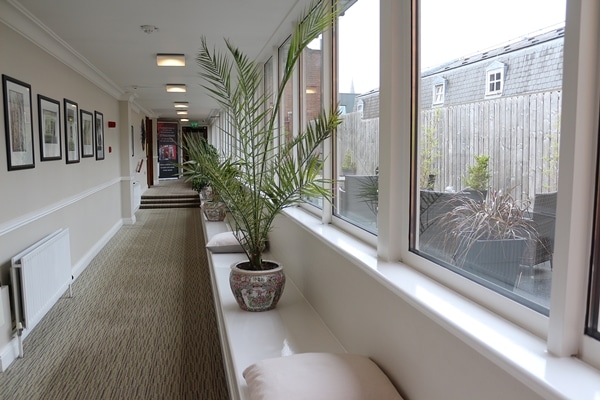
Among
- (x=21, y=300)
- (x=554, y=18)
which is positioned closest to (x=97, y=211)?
(x=21, y=300)

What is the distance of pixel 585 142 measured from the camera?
1.17 metres

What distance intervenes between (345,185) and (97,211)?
5.31 meters

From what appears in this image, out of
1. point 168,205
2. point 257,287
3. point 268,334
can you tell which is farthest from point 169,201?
point 268,334

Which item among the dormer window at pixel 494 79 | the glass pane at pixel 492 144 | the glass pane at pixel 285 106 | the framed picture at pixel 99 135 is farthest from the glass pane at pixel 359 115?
the framed picture at pixel 99 135

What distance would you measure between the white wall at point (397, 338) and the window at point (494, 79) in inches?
30.6

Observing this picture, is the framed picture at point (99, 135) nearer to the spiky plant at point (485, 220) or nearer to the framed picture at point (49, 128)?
the framed picture at point (49, 128)

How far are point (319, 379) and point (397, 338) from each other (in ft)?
1.11

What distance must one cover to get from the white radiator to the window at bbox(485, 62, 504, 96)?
3445mm

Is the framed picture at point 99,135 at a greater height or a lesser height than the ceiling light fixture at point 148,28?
lesser

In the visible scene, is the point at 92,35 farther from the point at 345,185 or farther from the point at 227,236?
the point at 345,185

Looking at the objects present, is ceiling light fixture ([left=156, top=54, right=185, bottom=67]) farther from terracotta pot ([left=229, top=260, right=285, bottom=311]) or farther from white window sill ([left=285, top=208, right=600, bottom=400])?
white window sill ([left=285, top=208, right=600, bottom=400])

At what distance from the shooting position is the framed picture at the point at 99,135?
7.25 metres

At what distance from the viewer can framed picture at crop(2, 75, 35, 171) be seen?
11.9 ft

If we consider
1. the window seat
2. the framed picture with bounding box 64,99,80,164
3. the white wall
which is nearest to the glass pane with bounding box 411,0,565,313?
the white wall
